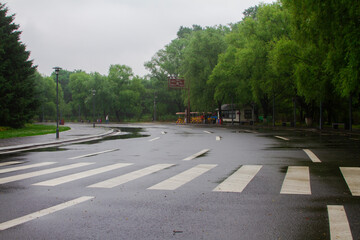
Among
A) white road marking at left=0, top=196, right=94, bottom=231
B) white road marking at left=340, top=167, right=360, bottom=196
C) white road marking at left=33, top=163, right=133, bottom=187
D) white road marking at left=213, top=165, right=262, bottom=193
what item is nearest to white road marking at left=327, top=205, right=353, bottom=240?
white road marking at left=340, top=167, right=360, bottom=196

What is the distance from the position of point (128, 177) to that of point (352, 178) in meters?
5.07

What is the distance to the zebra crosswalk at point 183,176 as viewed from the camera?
22.0ft

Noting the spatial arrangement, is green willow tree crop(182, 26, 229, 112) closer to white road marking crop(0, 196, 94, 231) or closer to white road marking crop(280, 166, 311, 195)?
white road marking crop(280, 166, 311, 195)

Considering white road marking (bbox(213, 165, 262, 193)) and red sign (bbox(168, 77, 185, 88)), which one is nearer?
white road marking (bbox(213, 165, 262, 193))

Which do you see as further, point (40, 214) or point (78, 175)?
point (78, 175)

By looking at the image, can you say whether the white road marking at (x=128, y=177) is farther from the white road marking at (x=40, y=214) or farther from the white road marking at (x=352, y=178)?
the white road marking at (x=352, y=178)

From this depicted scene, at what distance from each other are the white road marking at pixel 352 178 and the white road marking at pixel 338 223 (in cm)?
122

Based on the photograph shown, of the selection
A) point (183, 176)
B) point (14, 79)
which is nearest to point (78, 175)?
point (183, 176)

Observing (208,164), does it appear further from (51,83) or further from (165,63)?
(51,83)

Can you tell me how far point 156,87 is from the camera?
9275 centimetres

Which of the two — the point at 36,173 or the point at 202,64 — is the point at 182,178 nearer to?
the point at 36,173

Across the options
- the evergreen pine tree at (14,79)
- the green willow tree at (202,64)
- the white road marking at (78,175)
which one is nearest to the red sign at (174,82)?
the green willow tree at (202,64)

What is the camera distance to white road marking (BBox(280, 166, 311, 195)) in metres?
6.37

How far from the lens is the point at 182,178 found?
777cm
